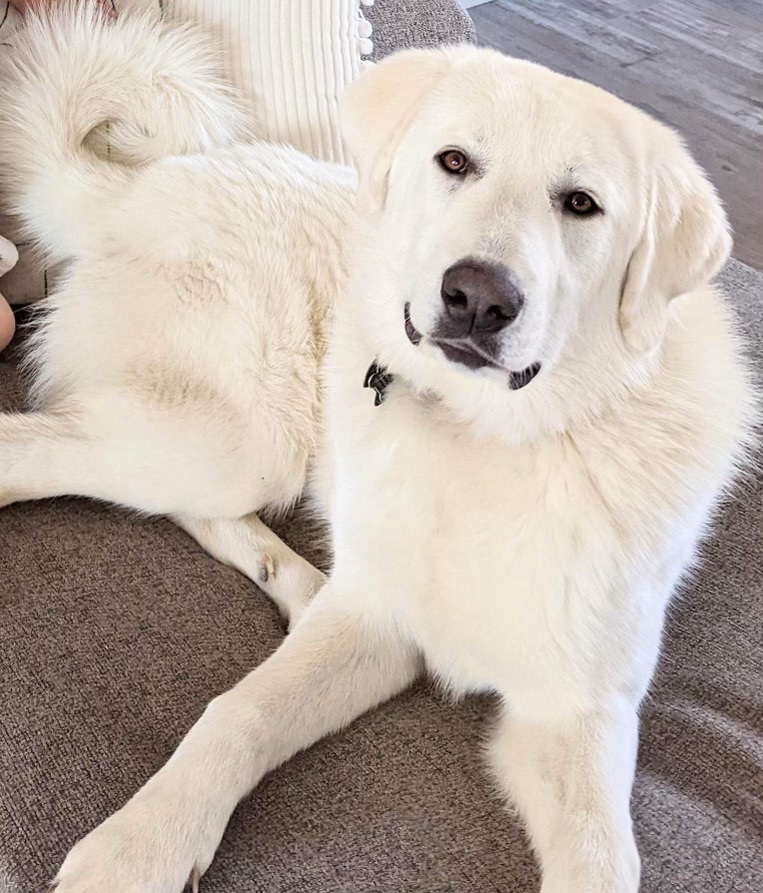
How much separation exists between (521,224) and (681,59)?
4087 millimetres

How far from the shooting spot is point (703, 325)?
1.46 metres

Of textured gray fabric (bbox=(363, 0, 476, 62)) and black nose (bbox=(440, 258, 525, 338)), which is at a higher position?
black nose (bbox=(440, 258, 525, 338))

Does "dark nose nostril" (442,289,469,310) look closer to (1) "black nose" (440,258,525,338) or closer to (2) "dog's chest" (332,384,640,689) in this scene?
(1) "black nose" (440,258,525,338)

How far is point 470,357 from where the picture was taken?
1.20 metres

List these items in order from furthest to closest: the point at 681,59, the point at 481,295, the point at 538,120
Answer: the point at 681,59
the point at 538,120
the point at 481,295

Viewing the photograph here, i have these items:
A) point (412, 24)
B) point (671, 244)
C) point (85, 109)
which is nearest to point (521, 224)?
point (671, 244)

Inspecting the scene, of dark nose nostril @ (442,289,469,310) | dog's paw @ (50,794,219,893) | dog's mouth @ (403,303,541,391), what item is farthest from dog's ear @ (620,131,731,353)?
dog's paw @ (50,794,219,893)

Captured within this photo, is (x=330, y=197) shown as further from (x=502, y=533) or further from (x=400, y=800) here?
(x=400, y=800)

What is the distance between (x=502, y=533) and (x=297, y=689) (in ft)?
1.20

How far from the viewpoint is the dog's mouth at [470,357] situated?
46.4 inches

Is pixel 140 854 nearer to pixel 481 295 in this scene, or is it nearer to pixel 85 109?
pixel 481 295

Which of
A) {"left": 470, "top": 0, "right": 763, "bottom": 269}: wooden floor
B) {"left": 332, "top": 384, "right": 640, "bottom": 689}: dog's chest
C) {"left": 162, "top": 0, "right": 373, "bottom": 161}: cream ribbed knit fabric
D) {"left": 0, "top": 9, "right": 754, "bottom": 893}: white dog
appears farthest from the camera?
{"left": 470, "top": 0, "right": 763, "bottom": 269}: wooden floor

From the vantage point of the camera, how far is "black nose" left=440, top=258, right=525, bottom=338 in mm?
1112

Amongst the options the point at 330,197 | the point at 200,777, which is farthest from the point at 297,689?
the point at 330,197
